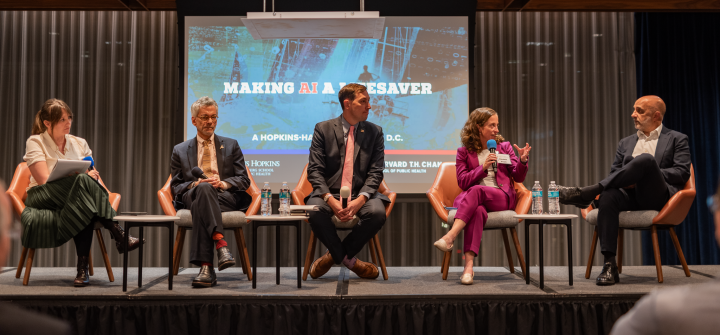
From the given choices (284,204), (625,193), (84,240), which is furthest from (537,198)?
(84,240)

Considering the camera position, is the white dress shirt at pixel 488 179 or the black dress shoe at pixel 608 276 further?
the white dress shirt at pixel 488 179

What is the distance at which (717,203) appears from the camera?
2.30 ft

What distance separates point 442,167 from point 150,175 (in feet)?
9.73

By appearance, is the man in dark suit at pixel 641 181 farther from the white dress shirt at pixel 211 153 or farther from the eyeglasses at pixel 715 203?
the eyeglasses at pixel 715 203

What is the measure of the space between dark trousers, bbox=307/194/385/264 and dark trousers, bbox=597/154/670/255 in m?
1.35

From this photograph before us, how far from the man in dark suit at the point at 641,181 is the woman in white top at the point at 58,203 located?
2.76 metres

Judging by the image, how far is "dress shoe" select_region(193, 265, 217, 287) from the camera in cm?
296

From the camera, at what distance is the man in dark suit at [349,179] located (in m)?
3.22

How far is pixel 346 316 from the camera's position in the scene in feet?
8.81

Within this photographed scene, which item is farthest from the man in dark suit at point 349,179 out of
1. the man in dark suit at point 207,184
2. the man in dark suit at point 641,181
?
the man in dark suit at point 641,181

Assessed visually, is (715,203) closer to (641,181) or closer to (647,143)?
(641,181)

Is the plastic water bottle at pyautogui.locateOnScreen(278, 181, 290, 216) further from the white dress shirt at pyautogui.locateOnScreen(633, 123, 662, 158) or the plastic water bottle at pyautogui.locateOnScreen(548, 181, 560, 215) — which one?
the white dress shirt at pyautogui.locateOnScreen(633, 123, 662, 158)

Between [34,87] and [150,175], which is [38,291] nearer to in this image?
[150,175]

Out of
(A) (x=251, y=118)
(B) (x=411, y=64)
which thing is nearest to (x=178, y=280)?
(A) (x=251, y=118)
